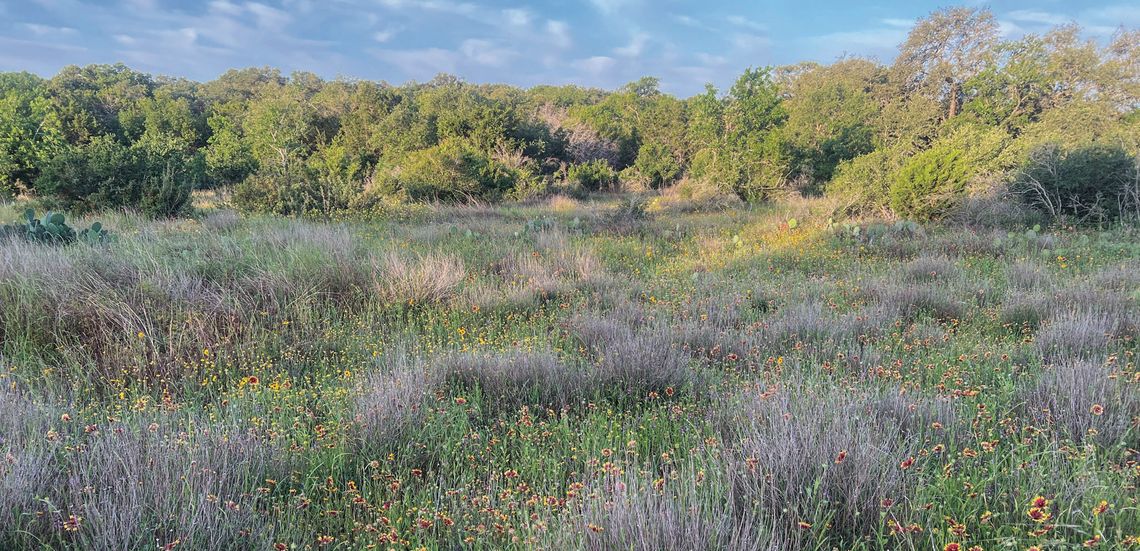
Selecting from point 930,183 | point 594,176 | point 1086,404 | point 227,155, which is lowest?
point 1086,404

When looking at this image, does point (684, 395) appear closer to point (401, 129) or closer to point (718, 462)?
point (718, 462)

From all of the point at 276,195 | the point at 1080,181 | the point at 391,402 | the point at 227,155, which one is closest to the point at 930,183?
the point at 1080,181

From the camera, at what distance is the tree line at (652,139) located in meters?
11.0

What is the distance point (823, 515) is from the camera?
1.76 metres

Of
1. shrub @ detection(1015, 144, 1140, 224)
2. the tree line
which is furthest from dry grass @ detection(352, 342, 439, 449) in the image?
shrub @ detection(1015, 144, 1140, 224)

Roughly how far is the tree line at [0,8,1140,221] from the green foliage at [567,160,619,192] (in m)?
0.09

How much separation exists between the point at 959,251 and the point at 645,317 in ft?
20.4

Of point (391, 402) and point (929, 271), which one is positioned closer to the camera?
point (391, 402)

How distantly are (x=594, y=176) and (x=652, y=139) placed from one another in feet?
20.9

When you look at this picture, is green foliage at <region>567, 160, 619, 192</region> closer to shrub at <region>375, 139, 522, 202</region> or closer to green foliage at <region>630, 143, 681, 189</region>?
green foliage at <region>630, 143, 681, 189</region>

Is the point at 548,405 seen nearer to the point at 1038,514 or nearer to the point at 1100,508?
the point at 1038,514

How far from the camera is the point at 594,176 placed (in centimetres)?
2473

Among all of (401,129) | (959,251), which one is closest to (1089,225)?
(959,251)

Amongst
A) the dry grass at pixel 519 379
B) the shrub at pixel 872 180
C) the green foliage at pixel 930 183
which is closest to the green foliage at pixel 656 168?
the shrub at pixel 872 180
